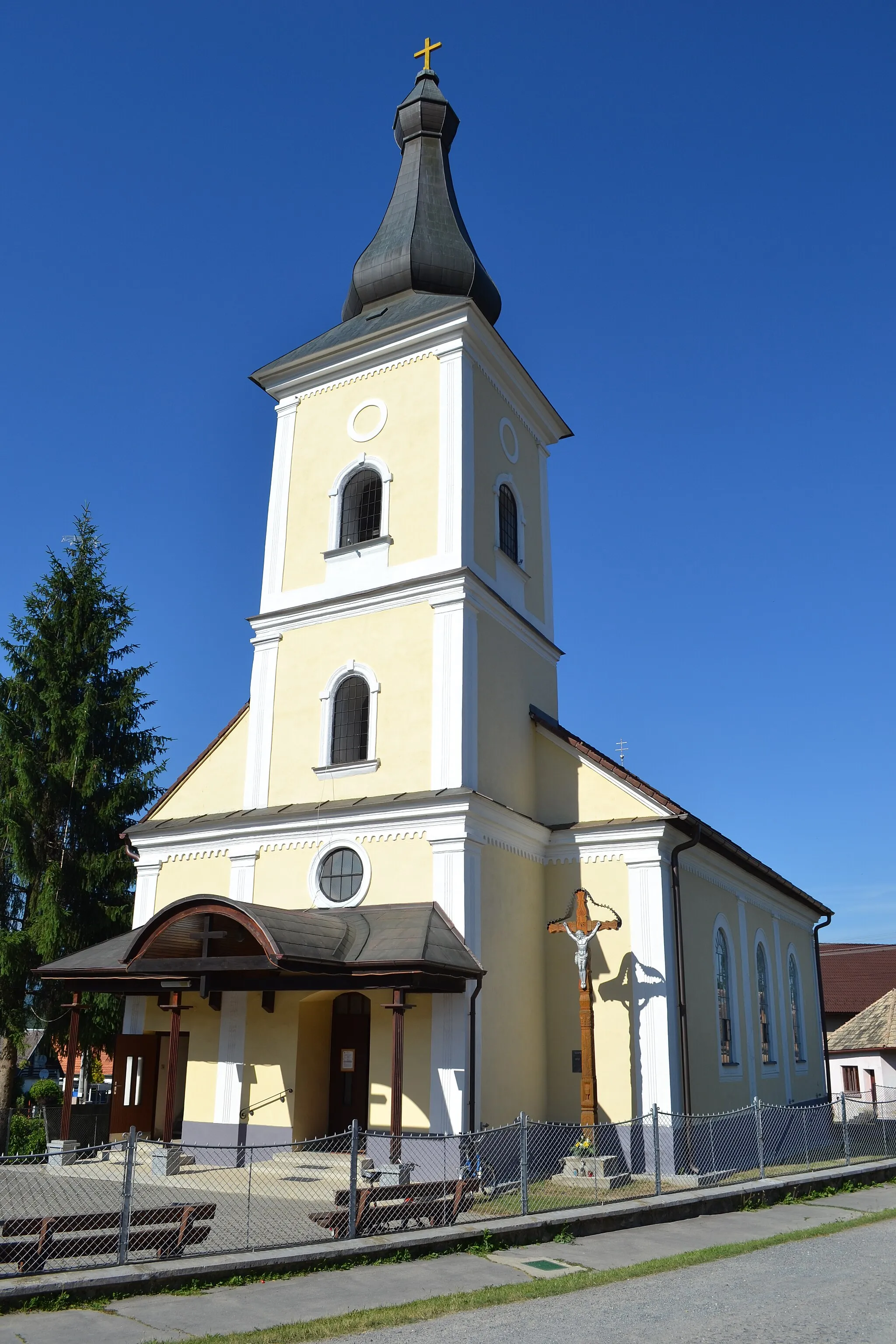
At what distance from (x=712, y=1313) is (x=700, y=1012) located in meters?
11.0

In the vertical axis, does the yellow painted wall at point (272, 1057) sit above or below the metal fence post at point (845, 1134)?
above

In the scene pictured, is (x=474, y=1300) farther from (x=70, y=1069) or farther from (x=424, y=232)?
(x=424, y=232)

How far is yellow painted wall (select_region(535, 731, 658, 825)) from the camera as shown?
18.0 meters

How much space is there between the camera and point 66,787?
23.5m

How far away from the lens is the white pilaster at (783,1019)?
24.0 m

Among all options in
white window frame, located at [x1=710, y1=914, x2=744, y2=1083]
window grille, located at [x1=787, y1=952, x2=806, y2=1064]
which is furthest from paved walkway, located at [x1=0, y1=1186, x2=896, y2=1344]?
window grille, located at [x1=787, y1=952, x2=806, y2=1064]

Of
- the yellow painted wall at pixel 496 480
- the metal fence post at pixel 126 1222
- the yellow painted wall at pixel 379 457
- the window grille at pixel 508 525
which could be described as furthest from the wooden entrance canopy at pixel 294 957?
the window grille at pixel 508 525

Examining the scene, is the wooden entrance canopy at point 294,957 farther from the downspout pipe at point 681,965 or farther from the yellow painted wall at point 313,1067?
Result: the downspout pipe at point 681,965

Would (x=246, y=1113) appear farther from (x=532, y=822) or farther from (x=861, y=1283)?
(x=861, y=1283)

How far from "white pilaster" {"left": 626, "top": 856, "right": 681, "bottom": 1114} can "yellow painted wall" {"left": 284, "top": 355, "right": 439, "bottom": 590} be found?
651 centimetres

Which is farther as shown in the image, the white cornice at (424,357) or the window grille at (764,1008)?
the window grille at (764,1008)

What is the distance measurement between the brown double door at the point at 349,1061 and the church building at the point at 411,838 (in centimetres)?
4

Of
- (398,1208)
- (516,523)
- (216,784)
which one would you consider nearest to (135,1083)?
(216,784)

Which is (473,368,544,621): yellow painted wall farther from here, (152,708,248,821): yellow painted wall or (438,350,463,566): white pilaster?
(152,708,248,821): yellow painted wall
